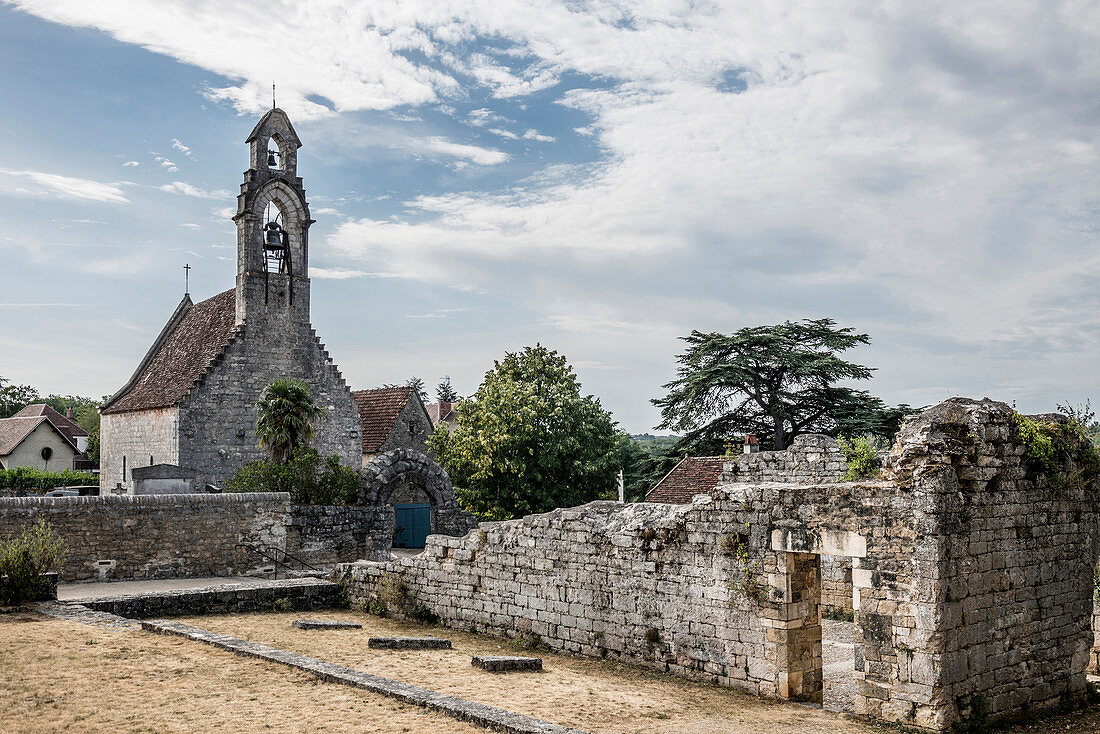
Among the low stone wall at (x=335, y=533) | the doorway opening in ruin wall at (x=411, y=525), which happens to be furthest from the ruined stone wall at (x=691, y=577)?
the doorway opening in ruin wall at (x=411, y=525)

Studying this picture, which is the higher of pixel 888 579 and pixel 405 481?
pixel 405 481

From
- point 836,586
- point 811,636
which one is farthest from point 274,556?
point 811,636

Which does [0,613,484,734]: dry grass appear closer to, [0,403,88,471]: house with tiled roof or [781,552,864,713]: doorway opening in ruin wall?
[781,552,864,713]: doorway opening in ruin wall

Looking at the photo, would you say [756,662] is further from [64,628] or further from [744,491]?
[64,628]

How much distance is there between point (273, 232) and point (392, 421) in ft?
34.9

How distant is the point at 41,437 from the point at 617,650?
51.5 m

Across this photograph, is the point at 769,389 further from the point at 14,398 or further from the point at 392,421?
the point at 14,398

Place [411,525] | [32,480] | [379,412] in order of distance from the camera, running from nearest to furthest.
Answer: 1. [411,525]
2. [379,412]
3. [32,480]

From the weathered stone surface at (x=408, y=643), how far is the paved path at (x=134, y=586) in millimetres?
4639

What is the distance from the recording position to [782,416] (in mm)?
33500

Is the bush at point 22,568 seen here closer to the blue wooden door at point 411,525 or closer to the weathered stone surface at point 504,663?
the weathered stone surface at point 504,663

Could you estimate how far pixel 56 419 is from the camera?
59750mm

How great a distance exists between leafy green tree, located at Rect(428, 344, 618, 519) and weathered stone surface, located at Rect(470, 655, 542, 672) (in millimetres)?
18927

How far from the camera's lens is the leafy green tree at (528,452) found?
29.4 m
